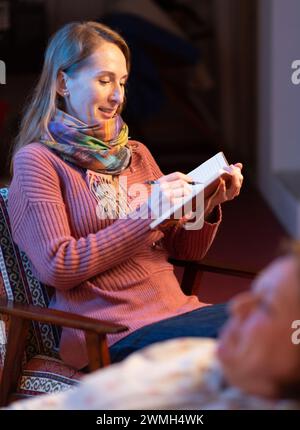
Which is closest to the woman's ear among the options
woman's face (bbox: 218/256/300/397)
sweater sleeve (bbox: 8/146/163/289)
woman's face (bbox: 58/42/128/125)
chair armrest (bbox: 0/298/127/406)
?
woman's face (bbox: 58/42/128/125)

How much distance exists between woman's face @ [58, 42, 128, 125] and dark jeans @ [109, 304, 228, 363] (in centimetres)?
53

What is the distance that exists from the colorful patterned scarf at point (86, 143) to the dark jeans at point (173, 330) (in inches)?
16.6

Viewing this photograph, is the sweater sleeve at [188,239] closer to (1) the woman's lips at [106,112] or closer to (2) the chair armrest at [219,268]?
(2) the chair armrest at [219,268]

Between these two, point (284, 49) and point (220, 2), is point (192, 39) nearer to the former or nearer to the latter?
point (220, 2)

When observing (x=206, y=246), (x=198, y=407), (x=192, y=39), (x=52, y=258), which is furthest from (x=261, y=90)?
(x=198, y=407)

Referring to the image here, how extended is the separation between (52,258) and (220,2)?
19.4 ft

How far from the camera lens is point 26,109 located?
254 centimetres

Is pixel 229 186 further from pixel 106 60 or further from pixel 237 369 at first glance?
pixel 237 369

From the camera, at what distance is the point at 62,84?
96.3 inches

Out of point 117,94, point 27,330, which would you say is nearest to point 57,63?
point 117,94

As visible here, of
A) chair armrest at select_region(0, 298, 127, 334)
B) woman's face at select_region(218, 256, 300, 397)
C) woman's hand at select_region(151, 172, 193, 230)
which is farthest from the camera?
woman's hand at select_region(151, 172, 193, 230)

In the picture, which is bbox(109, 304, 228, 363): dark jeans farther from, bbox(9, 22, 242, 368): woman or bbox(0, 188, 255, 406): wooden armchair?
bbox(0, 188, 255, 406): wooden armchair

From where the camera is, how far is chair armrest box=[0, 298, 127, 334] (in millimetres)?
2057

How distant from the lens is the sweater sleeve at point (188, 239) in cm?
254
